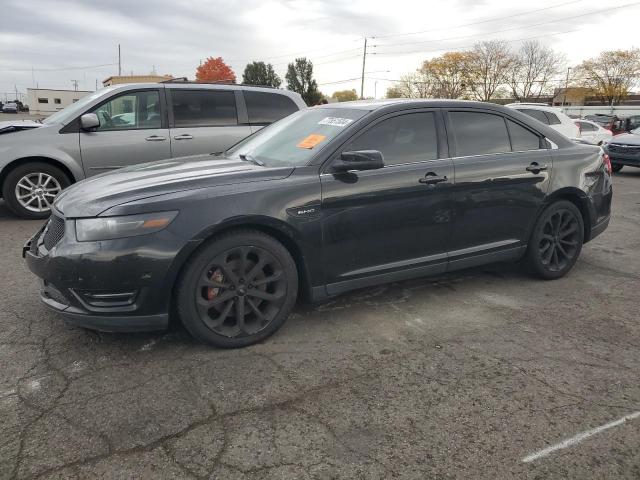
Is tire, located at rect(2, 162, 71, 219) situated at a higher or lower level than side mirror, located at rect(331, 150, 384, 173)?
lower

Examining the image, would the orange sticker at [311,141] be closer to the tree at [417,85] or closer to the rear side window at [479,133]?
the rear side window at [479,133]

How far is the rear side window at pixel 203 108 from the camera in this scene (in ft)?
23.0

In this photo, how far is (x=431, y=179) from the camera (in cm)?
375

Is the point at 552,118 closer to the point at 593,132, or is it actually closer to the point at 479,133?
the point at 593,132

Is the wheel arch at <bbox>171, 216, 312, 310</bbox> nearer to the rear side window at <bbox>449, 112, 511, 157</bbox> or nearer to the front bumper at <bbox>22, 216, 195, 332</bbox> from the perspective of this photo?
the front bumper at <bbox>22, 216, 195, 332</bbox>

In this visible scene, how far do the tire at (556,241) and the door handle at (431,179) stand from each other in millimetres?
1182

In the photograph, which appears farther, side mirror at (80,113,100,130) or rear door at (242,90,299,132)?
rear door at (242,90,299,132)

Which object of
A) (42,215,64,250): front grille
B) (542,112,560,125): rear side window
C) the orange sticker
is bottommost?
(42,215,64,250): front grille

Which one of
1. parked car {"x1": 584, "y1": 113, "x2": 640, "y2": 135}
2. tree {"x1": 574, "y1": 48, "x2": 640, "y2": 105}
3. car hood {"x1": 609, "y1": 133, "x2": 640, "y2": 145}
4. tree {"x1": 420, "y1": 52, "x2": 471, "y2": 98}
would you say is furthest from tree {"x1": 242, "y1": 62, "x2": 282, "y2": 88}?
car hood {"x1": 609, "y1": 133, "x2": 640, "y2": 145}

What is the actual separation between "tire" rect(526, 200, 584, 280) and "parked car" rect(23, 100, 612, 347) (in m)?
0.01

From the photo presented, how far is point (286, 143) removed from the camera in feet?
12.8

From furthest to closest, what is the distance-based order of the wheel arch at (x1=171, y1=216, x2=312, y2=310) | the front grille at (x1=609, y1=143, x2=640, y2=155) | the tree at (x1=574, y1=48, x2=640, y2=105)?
the tree at (x1=574, y1=48, x2=640, y2=105) → the front grille at (x1=609, y1=143, x2=640, y2=155) → the wheel arch at (x1=171, y1=216, x2=312, y2=310)

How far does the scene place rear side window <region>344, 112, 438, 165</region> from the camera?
365cm

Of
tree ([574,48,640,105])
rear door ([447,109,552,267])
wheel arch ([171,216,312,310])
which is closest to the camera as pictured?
wheel arch ([171,216,312,310])
